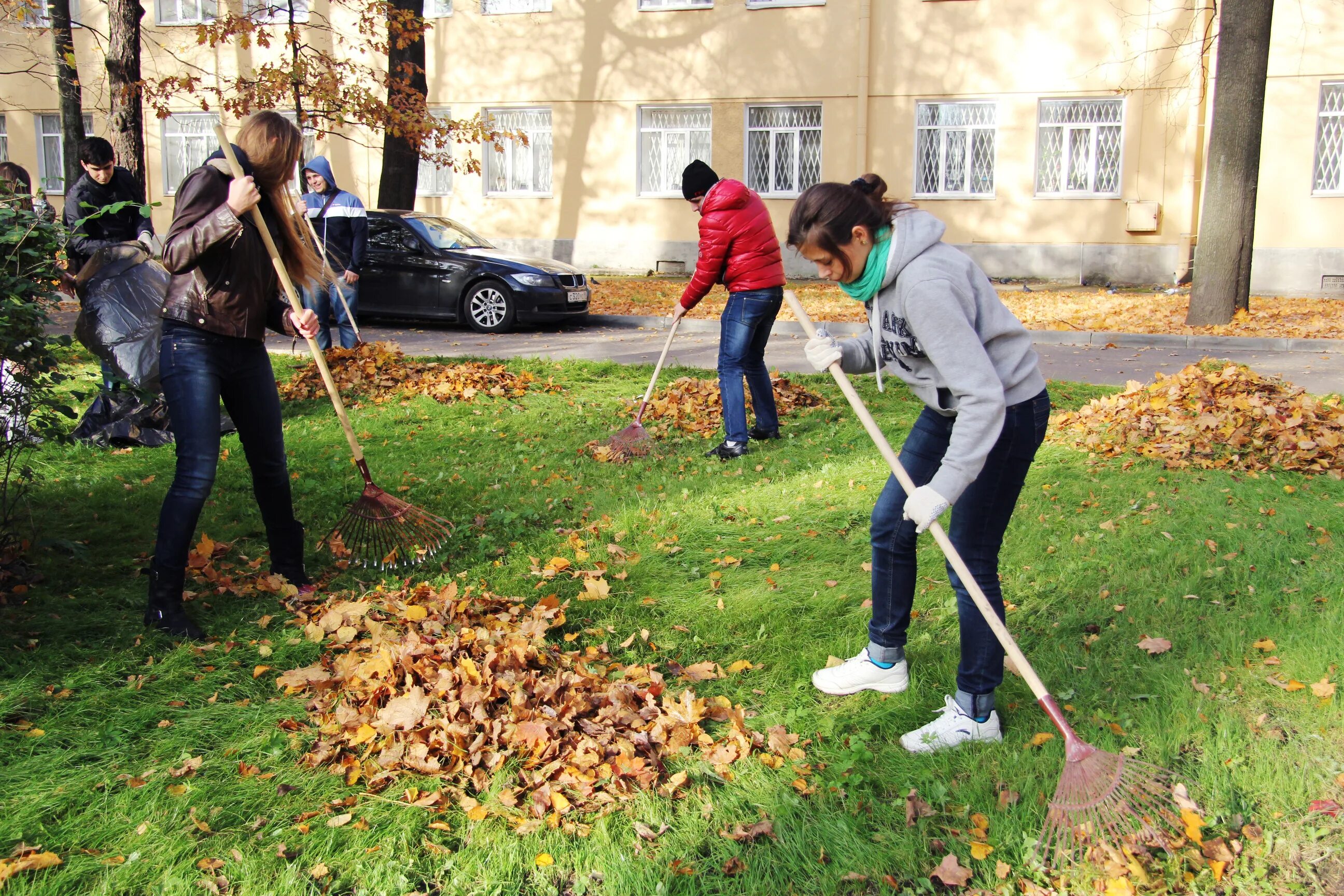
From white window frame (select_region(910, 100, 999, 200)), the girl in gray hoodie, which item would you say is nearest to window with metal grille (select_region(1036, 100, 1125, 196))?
white window frame (select_region(910, 100, 999, 200))

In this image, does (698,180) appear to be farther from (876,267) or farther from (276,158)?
(876,267)

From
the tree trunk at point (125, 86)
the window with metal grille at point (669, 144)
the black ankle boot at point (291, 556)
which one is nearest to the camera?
the black ankle boot at point (291, 556)

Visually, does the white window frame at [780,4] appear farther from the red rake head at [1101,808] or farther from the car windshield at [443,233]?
the red rake head at [1101,808]

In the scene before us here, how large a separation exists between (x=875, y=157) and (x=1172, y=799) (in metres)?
18.3

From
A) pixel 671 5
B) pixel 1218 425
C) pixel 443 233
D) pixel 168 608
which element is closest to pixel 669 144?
pixel 671 5

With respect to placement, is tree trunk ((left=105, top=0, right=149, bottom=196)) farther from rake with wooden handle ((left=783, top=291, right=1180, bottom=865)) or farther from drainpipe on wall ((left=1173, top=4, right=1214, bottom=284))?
drainpipe on wall ((left=1173, top=4, right=1214, bottom=284))

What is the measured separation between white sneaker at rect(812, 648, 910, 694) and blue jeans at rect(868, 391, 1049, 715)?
0.05m

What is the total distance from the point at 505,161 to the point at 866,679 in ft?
64.6

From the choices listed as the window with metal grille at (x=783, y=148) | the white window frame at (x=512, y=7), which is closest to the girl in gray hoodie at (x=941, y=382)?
the window with metal grille at (x=783, y=148)

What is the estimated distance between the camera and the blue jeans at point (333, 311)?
9828mm

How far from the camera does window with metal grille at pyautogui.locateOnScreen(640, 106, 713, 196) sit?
68.0ft

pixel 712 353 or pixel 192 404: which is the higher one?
pixel 192 404

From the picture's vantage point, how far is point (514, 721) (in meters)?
3.34

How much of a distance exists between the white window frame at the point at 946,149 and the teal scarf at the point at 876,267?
17701 mm
